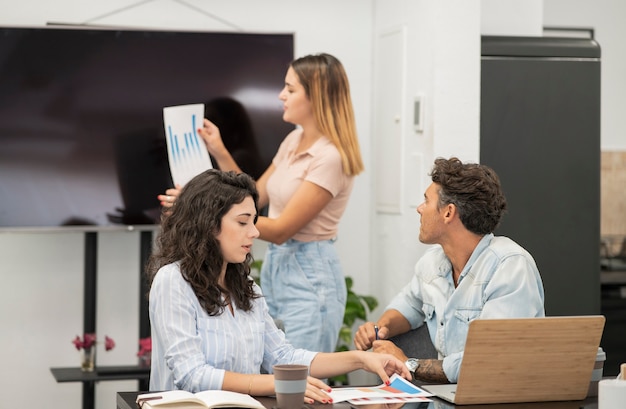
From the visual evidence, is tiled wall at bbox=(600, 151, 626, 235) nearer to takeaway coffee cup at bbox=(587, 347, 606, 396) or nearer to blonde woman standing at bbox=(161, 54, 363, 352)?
blonde woman standing at bbox=(161, 54, 363, 352)

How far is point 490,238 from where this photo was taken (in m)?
2.80

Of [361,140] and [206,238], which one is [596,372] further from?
[361,140]

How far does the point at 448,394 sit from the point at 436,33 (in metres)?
2.00

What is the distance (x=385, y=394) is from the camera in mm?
2277

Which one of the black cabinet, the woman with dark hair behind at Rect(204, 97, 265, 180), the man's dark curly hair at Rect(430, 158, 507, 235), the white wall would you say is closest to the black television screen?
the woman with dark hair behind at Rect(204, 97, 265, 180)

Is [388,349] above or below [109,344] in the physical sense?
above

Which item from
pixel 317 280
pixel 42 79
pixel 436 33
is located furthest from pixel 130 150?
pixel 436 33

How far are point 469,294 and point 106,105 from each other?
2053mm

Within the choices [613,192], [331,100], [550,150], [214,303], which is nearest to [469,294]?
[214,303]

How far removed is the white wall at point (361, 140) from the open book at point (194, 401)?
2077 mm

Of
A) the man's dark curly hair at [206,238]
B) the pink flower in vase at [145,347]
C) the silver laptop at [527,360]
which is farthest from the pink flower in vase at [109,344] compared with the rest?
the silver laptop at [527,360]

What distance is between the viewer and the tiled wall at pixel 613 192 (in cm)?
591

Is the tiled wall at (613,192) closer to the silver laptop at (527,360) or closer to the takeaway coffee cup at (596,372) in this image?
the takeaway coffee cup at (596,372)

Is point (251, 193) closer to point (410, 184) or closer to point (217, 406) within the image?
point (217, 406)
